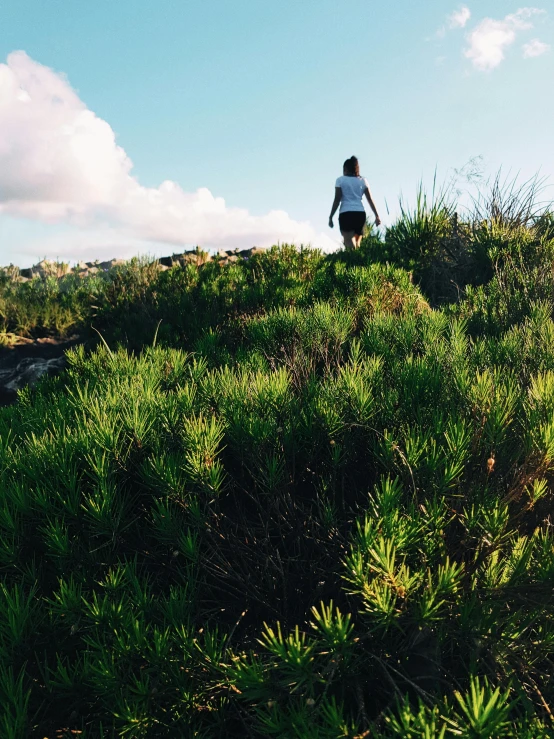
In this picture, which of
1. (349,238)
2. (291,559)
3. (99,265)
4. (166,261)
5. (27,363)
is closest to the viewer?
(291,559)

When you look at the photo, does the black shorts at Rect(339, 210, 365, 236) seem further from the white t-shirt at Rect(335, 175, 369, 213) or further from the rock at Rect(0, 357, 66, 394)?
the rock at Rect(0, 357, 66, 394)

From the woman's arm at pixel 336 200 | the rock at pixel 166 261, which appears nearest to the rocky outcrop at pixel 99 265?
the rock at pixel 166 261

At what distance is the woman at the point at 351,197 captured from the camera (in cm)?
1116

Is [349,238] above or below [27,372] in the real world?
above

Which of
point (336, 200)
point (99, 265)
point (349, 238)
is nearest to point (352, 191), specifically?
point (336, 200)

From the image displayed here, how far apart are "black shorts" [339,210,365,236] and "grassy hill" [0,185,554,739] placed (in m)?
8.01

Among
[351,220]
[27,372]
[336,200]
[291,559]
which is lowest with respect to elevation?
[291,559]

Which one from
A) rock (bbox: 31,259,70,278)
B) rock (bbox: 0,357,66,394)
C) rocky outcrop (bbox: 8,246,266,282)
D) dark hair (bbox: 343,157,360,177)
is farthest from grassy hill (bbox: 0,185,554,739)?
rock (bbox: 31,259,70,278)

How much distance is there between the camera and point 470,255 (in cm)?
888

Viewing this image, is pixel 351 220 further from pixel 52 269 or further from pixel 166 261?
pixel 52 269

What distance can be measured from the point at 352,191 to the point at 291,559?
1004 cm

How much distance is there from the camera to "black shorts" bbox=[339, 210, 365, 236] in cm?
1121

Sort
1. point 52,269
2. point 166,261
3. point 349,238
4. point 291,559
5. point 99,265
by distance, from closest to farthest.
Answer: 1. point 291,559
2. point 166,261
3. point 349,238
4. point 52,269
5. point 99,265

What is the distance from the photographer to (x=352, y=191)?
11.2 metres
